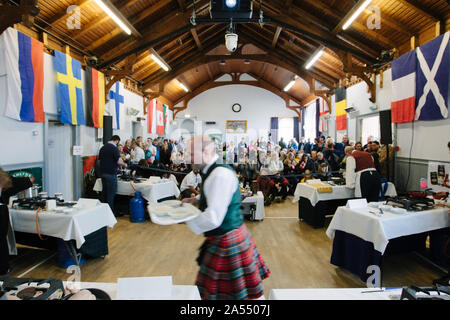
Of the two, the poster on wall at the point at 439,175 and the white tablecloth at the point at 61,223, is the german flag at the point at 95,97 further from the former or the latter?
the poster on wall at the point at 439,175

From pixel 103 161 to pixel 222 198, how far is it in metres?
4.32

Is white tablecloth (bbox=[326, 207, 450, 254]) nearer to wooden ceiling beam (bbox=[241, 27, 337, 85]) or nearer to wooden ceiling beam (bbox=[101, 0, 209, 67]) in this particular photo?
wooden ceiling beam (bbox=[101, 0, 209, 67])

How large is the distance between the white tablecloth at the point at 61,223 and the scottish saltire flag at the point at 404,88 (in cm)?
600

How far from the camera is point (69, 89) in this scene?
5.83 metres

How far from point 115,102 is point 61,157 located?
2706 millimetres

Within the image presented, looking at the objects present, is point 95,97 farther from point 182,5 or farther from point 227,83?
point 227,83

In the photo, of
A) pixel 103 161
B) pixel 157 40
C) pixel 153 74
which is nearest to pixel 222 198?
pixel 103 161

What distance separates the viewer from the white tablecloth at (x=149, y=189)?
5332 mm

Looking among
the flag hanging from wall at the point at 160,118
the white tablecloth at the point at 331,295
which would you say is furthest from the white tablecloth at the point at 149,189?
the flag hanging from wall at the point at 160,118

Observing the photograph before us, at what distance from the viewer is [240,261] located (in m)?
1.49

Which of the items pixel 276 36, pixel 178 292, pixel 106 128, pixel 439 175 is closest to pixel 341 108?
pixel 276 36

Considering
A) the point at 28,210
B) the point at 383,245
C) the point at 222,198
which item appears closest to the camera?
the point at 222,198
